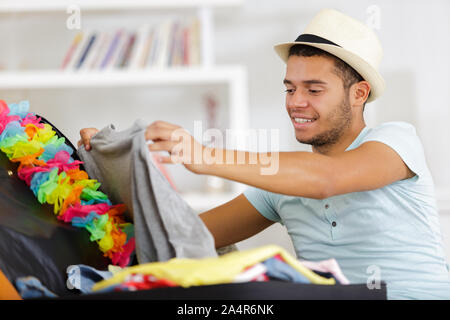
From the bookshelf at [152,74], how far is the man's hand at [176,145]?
1.62 meters

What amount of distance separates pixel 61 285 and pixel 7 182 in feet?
0.84

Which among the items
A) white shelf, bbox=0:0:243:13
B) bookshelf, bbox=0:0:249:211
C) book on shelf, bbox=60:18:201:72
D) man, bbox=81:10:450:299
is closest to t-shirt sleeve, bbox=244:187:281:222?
man, bbox=81:10:450:299

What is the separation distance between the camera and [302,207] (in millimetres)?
1475

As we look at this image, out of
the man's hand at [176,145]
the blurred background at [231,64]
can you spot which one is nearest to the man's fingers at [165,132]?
the man's hand at [176,145]

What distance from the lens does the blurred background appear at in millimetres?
2750

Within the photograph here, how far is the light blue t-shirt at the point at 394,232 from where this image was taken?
1267 mm

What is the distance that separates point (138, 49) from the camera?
2658mm

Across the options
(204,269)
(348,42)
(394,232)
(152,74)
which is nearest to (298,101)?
(348,42)

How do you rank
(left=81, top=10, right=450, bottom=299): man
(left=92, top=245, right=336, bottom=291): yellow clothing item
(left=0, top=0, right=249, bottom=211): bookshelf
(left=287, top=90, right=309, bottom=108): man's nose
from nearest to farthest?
(left=92, top=245, right=336, bottom=291): yellow clothing item < (left=81, top=10, right=450, bottom=299): man < (left=287, top=90, right=309, bottom=108): man's nose < (left=0, top=0, right=249, bottom=211): bookshelf

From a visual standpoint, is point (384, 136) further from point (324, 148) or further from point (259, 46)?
point (259, 46)

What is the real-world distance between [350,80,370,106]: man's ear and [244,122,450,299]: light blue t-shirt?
26 centimetres

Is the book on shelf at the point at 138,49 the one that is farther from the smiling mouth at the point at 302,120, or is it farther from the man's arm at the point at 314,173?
the man's arm at the point at 314,173

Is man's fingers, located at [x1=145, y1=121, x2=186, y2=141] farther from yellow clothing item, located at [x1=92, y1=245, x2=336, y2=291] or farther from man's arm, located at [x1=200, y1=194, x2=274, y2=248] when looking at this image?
man's arm, located at [x1=200, y1=194, x2=274, y2=248]

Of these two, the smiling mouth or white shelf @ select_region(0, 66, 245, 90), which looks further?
white shelf @ select_region(0, 66, 245, 90)
